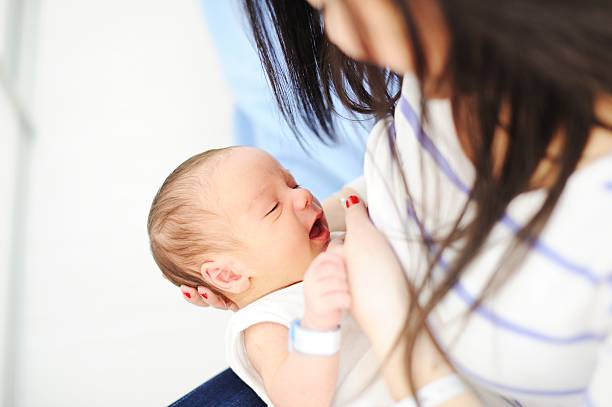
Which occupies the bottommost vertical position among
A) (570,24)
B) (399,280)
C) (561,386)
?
(561,386)

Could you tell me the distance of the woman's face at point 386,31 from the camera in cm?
60

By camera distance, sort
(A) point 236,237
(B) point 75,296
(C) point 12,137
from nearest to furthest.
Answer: (A) point 236,237 < (B) point 75,296 < (C) point 12,137

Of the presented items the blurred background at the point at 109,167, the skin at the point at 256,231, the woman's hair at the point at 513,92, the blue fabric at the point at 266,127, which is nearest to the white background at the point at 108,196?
the blurred background at the point at 109,167

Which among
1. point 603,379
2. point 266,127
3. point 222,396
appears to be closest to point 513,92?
point 603,379

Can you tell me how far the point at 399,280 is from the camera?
0.82 meters

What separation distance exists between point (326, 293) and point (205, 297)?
0.42m

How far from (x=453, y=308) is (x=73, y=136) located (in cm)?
179

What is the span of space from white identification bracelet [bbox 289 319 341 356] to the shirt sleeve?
0.32 meters

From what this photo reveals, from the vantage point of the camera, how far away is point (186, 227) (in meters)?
1.14

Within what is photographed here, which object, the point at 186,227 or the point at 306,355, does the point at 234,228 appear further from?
the point at 306,355

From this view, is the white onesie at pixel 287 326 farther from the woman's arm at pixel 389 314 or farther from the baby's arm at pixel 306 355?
the woman's arm at pixel 389 314

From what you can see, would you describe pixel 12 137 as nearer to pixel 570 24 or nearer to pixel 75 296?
pixel 75 296

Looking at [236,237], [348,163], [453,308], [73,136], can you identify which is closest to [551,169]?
[453,308]

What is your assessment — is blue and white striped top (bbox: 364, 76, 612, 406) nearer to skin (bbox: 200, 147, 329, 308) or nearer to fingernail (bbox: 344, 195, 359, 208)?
fingernail (bbox: 344, 195, 359, 208)
